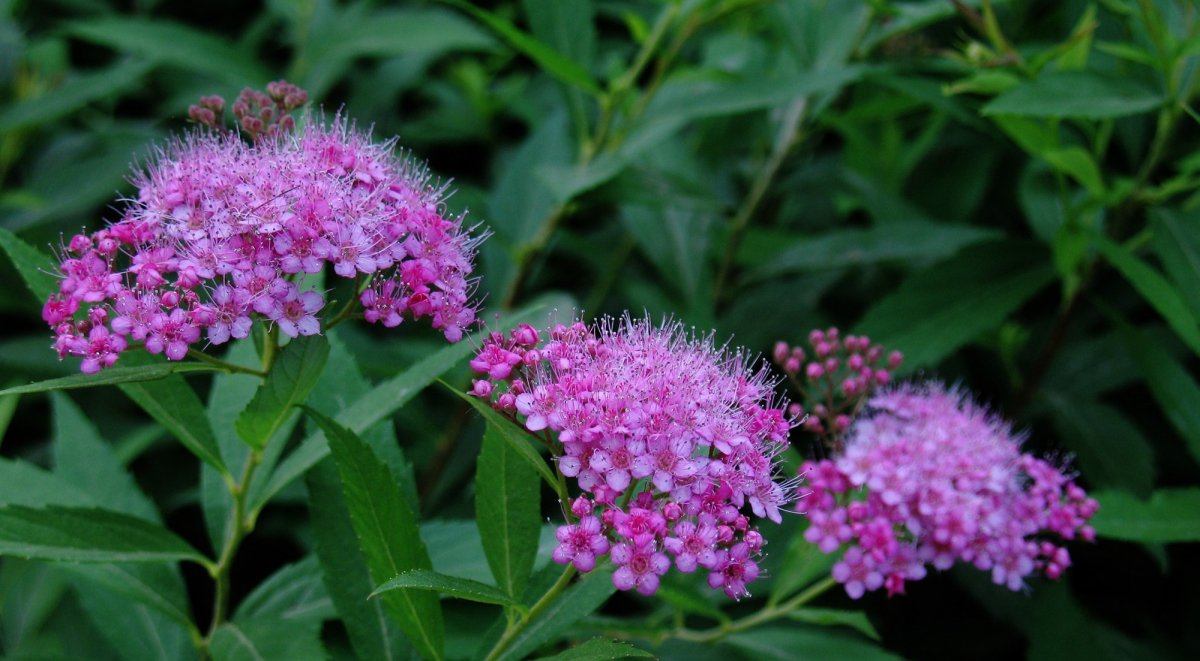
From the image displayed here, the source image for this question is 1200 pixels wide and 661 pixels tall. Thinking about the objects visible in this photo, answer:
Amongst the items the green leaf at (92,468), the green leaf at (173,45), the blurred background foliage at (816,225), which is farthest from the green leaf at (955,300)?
the green leaf at (173,45)

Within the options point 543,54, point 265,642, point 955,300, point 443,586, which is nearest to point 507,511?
point 443,586

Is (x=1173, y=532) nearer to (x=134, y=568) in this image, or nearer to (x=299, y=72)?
(x=134, y=568)

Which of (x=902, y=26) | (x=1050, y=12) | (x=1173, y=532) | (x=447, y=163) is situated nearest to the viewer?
(x=1173, y=532)

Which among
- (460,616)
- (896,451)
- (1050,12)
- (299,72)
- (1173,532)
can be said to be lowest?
(460,616)

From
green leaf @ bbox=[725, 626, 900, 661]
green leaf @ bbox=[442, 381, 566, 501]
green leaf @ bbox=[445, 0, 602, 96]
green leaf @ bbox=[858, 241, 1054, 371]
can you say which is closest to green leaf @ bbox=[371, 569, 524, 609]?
green leaf @ bbox=[442, 381, 566, 501]

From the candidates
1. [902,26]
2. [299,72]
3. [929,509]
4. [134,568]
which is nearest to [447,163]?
[299,72]

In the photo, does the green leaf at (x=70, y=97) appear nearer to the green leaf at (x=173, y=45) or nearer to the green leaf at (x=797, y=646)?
the green leaf at (x=173, y=45)

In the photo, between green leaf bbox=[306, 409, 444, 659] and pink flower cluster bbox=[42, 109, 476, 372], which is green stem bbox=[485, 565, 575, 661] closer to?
green leaf bbox=[306, 409, 444, 659]
